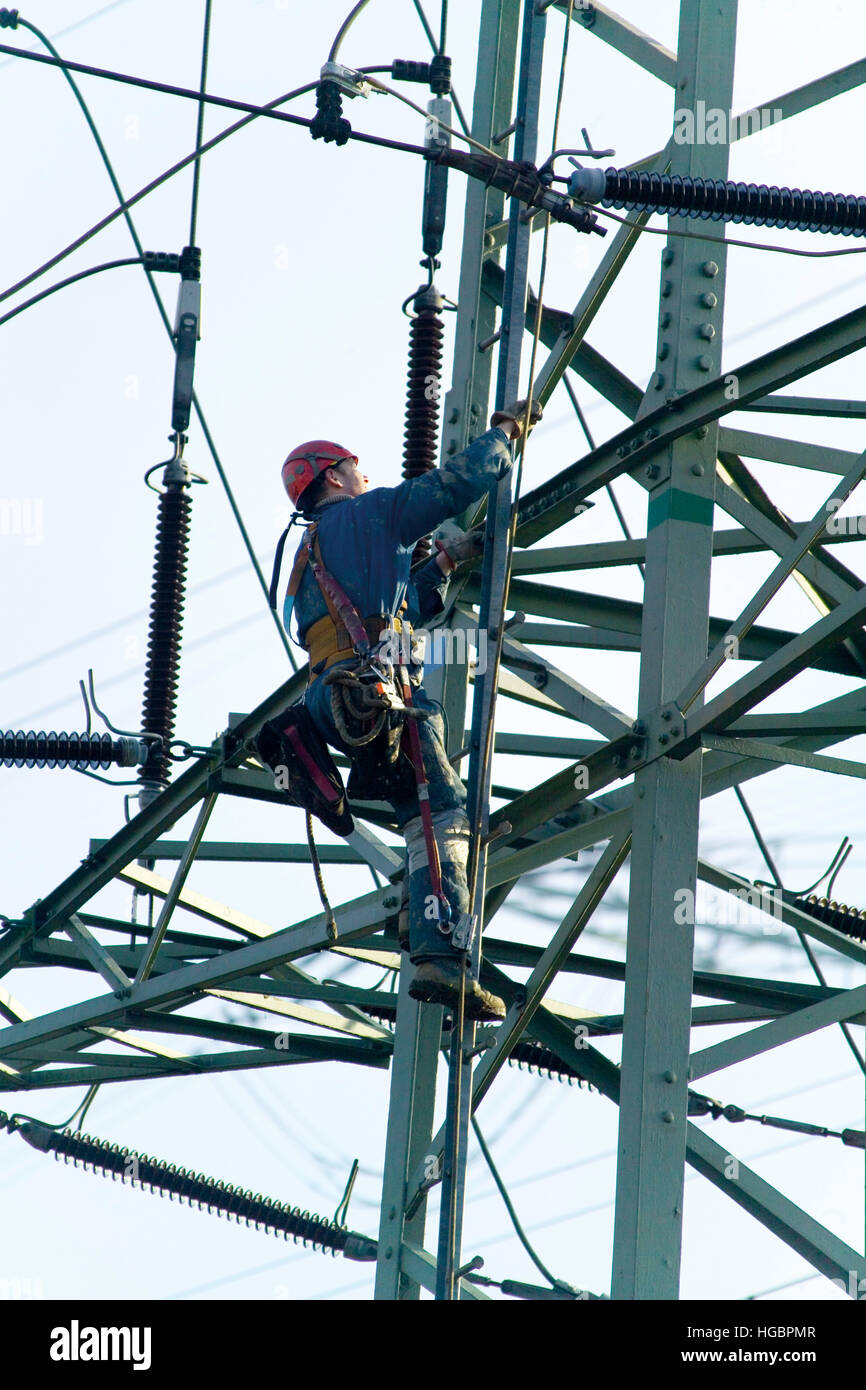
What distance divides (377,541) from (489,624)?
86 cm

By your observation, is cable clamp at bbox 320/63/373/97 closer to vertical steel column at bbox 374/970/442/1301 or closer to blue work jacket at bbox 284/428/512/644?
blue work jacket at bbox 284/428/512/644

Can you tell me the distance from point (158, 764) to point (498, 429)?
4021mm

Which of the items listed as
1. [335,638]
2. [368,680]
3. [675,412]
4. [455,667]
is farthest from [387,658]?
[455,667]

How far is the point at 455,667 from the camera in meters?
10.6

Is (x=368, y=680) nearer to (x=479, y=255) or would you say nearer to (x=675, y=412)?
(x=675, y=412)

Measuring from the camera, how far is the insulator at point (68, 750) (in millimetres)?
11695

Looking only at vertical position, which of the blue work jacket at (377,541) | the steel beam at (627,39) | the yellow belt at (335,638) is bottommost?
the yellow belt at (335,638)

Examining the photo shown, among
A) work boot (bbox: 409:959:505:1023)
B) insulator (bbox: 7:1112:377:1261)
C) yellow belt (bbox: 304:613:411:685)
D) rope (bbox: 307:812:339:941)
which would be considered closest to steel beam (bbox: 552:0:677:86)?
yellow belt (bbox: 304:613:411:685)

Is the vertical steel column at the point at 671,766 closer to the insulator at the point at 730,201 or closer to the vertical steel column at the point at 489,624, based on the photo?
the vertical steel column at the point at 489,624

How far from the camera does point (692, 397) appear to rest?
909cm

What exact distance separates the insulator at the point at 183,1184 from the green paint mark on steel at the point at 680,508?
6.51 m

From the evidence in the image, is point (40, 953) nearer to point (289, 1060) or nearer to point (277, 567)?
point (289, 1060)

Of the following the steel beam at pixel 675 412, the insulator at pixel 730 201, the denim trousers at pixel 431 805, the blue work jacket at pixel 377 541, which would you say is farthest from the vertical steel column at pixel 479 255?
the insulator at pixel 730 201

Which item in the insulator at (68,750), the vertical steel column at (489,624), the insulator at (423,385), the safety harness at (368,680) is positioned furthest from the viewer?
the insulator at (68,750)
